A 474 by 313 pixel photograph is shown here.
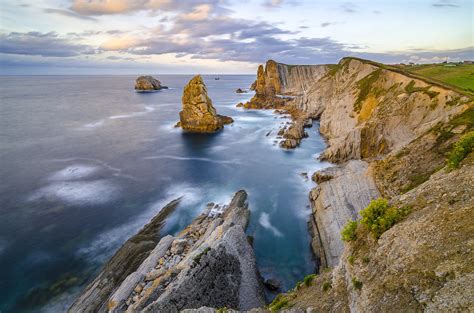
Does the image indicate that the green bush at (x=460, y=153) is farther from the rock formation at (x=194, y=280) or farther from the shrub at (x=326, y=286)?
the rock formation at (x=194, y=280)

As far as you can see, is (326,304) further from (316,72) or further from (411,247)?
(316,72)

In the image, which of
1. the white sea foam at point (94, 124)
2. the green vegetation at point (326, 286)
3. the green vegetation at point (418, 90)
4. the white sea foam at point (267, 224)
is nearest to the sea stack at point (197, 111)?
the white sea foam at point (94, 124)

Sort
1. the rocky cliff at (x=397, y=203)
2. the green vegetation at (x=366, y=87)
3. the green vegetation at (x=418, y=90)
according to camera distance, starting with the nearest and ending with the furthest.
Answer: the rocky cliff at (x=397, y=203) < the green vegetation at (x=418, y=90) < the green vegetation at (x=366, y=87)

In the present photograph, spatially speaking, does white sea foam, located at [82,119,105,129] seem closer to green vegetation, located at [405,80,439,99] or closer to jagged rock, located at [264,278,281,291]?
jagged rock, located at [264,278,281,291]

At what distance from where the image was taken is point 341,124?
170 ft

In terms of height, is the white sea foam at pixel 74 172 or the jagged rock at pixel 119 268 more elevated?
the white sea foam at pixel 74 172

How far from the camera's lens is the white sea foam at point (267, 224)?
83.2 ft

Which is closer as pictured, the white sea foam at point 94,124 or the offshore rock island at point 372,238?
the offshore rock island at point 372,238

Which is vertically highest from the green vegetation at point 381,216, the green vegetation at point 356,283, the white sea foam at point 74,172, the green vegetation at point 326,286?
the green vegetation at point 381,216

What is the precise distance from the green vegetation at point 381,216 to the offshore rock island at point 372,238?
4 centimetres

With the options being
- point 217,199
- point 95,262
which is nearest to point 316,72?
point 217,199

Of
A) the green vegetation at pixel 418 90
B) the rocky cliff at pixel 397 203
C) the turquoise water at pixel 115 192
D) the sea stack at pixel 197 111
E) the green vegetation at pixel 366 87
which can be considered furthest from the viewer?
the sea stack at pixel 197 111

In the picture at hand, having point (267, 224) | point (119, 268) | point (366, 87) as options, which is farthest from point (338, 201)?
point (366, 87)

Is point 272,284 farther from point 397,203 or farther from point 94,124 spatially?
point 94,124
